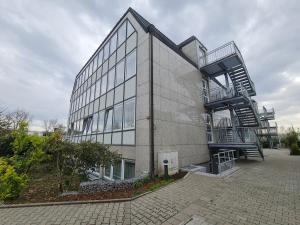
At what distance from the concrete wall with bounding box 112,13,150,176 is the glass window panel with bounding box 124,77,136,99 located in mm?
599

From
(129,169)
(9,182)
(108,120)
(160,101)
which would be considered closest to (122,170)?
(129,169)

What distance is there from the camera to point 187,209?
440 centimetres

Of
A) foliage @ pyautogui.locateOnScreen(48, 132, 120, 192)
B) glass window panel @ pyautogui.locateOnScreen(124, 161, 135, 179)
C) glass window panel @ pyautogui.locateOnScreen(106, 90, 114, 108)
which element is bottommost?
glass window panel @ pyautogui.locateOnScreen(124, 161, 135, 179)

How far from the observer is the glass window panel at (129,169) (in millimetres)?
9117

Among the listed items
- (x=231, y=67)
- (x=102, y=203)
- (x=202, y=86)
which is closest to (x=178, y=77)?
(x=202, y=86)

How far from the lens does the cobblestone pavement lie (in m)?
3.89

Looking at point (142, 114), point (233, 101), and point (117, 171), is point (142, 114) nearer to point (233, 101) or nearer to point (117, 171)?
point (117, 171)

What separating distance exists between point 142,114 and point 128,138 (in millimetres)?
1902

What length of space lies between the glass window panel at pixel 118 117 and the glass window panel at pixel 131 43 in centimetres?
409

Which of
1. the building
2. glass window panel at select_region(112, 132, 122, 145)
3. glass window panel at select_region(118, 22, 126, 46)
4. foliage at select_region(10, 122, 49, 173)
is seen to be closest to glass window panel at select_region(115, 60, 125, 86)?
the building

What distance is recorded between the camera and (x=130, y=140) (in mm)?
9383

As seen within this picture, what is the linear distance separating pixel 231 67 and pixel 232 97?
3180 mm

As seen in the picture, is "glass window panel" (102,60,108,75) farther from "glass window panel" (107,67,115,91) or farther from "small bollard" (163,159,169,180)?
"small bollard" (163,159,169,180)

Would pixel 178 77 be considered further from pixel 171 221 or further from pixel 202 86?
pixel 171 221
